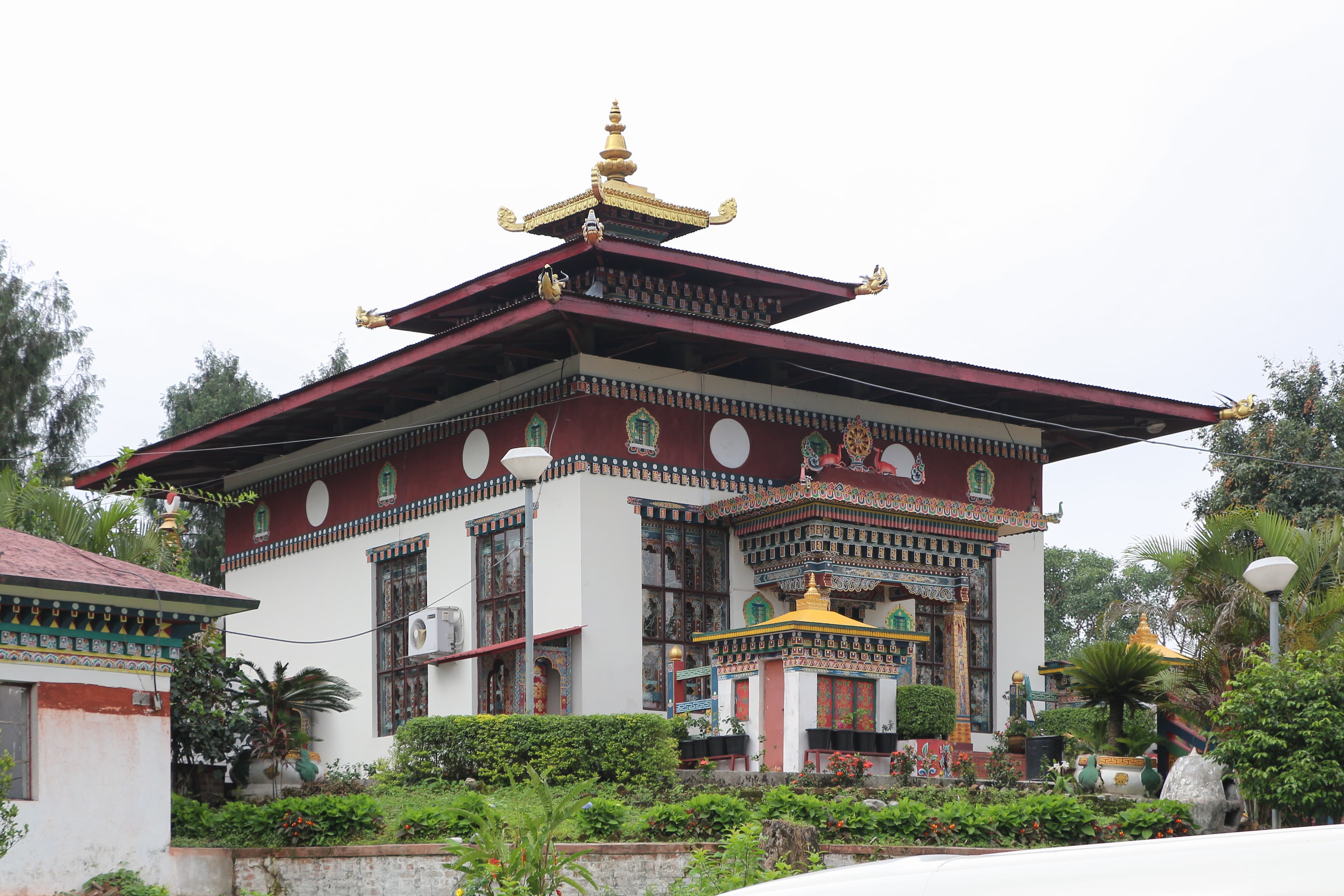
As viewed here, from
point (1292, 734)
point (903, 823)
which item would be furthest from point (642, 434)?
point (1292, 734)

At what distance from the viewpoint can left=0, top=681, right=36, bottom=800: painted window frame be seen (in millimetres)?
14773

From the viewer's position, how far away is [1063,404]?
24.4 m

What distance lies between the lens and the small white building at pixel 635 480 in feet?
68.3

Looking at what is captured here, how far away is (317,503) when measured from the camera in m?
25.5

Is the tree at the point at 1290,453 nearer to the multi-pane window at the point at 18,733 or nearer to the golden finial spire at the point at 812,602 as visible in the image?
the golden finial spire at the point at 812,602

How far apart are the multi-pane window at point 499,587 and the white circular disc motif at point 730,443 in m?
2.66

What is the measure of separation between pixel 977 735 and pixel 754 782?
651cm

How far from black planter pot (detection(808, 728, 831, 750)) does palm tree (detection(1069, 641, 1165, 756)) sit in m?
2.81

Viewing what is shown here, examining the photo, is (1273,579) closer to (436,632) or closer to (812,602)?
(812,602)

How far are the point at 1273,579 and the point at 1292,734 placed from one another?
1.38 meters

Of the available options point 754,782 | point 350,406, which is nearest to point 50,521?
point 350,406

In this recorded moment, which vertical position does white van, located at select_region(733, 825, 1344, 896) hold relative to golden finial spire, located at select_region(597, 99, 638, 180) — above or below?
below

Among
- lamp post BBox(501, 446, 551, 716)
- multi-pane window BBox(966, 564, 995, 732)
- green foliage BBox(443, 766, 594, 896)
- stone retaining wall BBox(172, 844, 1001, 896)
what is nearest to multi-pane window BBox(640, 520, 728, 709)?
lamp post BBox(501, 446, 551, 716)

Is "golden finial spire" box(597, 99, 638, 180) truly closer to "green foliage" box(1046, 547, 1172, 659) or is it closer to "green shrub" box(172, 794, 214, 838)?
"green shrub" box(172, 794, 214, 838)
